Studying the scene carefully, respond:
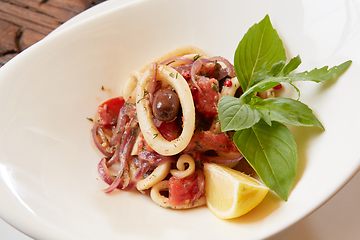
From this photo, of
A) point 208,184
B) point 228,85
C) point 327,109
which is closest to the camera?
point 327,109

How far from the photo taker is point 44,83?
231cm

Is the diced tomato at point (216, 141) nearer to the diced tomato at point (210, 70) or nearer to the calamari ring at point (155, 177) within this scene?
the calamari ring at point (155, 177)

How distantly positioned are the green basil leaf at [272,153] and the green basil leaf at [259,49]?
1.34 ft

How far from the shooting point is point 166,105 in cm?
204

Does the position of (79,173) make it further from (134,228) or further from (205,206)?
(205,206)

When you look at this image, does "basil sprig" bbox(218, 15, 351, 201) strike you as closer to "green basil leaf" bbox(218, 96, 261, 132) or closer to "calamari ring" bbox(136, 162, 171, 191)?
"green basil leaf" bbox(218, 96, 261, 132)

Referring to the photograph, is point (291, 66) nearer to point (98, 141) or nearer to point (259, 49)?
point (259, 49)

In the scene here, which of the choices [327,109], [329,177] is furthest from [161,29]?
[329,177]

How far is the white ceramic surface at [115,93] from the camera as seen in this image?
5.54 ft

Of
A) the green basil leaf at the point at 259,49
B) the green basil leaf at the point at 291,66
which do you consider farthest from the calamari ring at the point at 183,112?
the green basil leaf at the point at 291,66

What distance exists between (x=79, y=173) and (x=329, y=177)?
1.40m

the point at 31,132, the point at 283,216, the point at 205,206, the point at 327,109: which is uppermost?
the point at 327,109

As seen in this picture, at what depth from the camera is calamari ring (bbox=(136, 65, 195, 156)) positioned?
2.01 metres

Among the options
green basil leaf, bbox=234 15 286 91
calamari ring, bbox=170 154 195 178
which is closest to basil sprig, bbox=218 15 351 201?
green basil leaf, bbox=234 15 286 91
